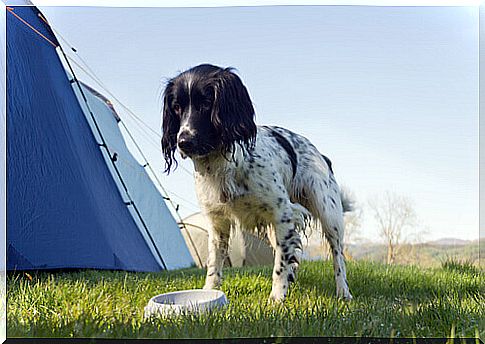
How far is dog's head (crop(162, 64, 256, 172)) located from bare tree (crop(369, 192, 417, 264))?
2.46 ft

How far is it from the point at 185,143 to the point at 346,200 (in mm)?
959

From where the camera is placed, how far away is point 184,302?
8.25ft

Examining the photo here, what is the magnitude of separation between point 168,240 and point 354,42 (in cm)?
177

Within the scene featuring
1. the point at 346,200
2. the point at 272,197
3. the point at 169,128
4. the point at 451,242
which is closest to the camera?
the point at 169,128

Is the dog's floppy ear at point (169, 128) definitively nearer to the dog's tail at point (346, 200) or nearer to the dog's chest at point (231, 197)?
the dog's chest at point (231, 197)

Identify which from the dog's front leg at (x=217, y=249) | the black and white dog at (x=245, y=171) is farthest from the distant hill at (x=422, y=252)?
the dog's front leg at (x=217, y=249)

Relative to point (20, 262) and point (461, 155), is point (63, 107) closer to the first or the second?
point (20, 262)

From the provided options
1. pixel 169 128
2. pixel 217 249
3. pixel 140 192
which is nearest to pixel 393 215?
pixel 217 249

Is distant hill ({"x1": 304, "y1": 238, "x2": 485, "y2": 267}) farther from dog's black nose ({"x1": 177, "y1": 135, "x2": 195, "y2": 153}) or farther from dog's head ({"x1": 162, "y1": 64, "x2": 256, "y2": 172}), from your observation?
dog's black nose ({"x1": 177, "y1": 135, "x2": 195, "y2": 153})

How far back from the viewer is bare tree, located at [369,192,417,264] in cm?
273

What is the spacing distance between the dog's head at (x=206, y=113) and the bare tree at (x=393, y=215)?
0.75m

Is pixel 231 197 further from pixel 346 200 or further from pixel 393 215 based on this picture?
pixel 393 215

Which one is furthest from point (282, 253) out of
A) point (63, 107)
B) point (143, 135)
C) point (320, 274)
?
point (63, 107)

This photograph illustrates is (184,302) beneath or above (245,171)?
beneath
